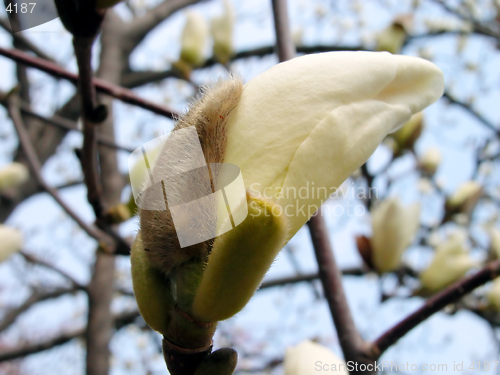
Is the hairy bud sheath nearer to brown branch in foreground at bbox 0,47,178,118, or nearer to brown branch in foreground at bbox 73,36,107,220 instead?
brown branch in foreground at bbox 73,36,107,220

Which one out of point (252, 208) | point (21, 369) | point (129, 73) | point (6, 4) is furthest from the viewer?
point (21, 369)

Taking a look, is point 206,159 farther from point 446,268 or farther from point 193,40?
point 193,40

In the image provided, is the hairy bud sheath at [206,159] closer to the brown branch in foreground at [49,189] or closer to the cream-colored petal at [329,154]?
the cream-colored petal at [329,154]

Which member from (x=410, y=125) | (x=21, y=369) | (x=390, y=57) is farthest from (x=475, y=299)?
(x=21, y=369)

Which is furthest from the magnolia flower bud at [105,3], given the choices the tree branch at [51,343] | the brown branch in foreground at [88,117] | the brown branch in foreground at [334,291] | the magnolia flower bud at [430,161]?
the tree branch at [51,343]

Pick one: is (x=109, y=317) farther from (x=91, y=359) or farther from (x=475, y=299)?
(x=475, y=299)

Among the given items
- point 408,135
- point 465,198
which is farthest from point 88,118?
point 465,198

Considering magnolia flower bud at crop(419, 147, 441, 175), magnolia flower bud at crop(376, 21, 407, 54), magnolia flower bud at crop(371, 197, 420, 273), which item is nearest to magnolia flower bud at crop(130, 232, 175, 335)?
magnolia flower bud at crop(371, 197, 420, 273)
